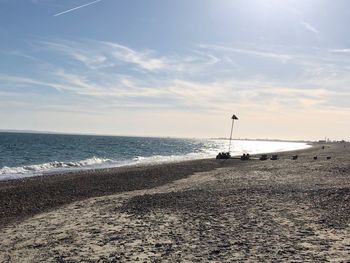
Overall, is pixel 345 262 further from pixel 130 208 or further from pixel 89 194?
pixel 89 194

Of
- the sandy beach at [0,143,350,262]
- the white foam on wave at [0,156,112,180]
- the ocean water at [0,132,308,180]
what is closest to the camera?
the sandy beach at [0,143,350,262]

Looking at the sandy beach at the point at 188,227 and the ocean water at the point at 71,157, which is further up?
the sandy beach at the point at 188,227

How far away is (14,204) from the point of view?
19.1 m

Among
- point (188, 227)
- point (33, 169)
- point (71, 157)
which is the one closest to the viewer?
point (188, 227)

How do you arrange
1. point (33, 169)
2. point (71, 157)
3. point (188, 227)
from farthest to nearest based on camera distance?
point (71, 157), point (33, 169), point (188, 227)

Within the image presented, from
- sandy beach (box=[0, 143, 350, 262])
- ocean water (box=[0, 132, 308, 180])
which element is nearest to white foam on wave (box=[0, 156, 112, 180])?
ocean water (box=[0, 132, 308, 180])

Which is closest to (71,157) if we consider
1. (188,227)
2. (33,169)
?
(33,169)

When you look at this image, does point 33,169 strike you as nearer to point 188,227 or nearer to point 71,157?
point 71,157

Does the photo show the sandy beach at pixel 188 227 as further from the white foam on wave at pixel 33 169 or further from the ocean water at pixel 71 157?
the ocean water at pixel 71 157

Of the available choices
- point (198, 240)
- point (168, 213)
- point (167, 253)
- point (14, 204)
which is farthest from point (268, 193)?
point (14, 204)

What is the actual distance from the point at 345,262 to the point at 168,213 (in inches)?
271

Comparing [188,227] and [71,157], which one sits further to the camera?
[71,157]

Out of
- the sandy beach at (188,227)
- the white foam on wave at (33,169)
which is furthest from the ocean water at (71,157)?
the sandy beach at (188,227)

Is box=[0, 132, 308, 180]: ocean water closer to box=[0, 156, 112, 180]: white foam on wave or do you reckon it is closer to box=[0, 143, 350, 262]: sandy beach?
box=[0, 156, 112, 180]: white foam on wave
